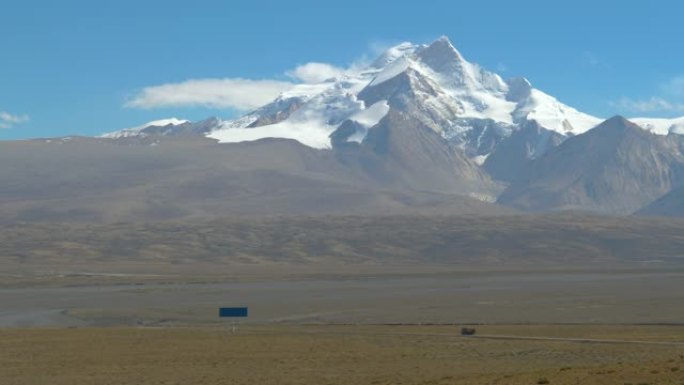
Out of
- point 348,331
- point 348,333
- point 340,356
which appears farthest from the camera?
point 348,331

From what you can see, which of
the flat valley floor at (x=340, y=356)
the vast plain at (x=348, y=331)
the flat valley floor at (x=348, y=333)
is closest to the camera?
the flat valley floor at (x=340, y=356)

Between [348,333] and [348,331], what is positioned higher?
[348,331]

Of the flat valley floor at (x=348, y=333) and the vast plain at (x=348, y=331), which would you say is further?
the vast plain at (x=348, y=331)

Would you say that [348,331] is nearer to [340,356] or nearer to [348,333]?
[348,333]

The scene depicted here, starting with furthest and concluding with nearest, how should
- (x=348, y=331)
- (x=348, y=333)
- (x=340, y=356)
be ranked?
(x=348, y=331) → (x=348, y=333) → (x=340, y=356)

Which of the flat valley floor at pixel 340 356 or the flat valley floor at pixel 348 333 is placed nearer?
the flat valley floor at pixel 340 356

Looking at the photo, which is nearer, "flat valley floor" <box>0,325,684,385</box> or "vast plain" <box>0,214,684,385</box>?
"flat valley floor" <box>0,325,684,385</box>

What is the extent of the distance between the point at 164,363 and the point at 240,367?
4.36m

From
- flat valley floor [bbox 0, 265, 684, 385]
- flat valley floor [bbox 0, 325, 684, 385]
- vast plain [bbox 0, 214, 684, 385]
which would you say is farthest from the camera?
vast plain [bbox 0, 214, 684, 385]

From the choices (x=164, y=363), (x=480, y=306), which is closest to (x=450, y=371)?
(x=164, y=363)

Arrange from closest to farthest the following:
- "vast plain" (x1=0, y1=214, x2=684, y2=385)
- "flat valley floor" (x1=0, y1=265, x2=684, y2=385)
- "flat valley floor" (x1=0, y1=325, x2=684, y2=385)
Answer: "flat valley floor" (x1=0, y1=325, x2=684, y2=385) < "flat valley floor" (x1=0, y1=265, x2=684, y2=385) < "vast plain" (x1=0, y1=214, x2=684, y2=385)

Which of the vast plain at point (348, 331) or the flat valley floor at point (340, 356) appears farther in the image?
the vast plain at point (348, 331)

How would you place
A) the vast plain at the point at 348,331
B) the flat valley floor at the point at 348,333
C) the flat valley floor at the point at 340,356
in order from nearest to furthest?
1. the flat valley floor at the point at 340,356
2. the flat valley floor at the point at 348,333
3. the vast plain at the point at 348,331

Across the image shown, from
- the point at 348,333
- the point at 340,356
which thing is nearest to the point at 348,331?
the point at 348,333
